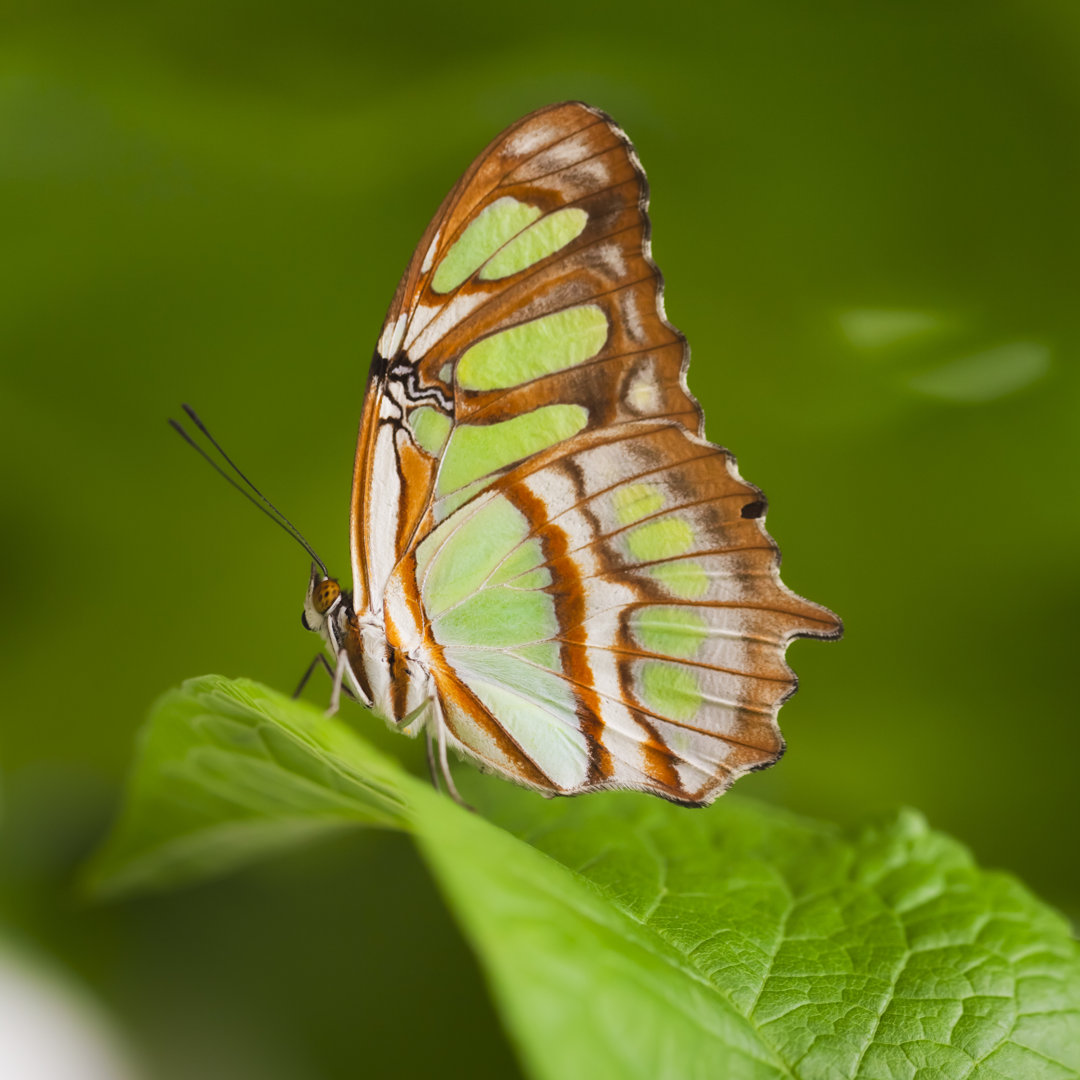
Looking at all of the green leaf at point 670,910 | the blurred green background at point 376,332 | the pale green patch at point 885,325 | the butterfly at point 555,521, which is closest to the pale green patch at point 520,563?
the butterfly at point 555,521

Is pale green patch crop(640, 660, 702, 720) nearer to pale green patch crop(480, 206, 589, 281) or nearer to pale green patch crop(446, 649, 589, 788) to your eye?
pale green patch crop(446, 649, 589, 788)

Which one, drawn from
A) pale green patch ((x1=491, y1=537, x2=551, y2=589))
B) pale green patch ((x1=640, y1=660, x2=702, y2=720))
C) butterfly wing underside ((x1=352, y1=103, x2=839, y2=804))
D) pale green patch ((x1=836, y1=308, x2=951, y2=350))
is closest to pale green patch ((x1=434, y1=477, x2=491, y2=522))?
butterfly wing underside ((x1=352, y1=103, x2=839, y2=804))

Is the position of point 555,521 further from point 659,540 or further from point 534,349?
point 534,349

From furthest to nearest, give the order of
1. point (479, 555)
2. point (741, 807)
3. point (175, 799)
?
1. point (741, 807)
2. point (479, 555)
3. point (175, 799)

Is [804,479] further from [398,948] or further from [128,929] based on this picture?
[128,929]

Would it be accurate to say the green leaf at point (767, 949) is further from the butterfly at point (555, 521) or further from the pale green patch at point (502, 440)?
the pale green patch at point (502, 440)

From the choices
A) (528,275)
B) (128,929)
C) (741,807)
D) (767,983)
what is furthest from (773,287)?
(128,929)
